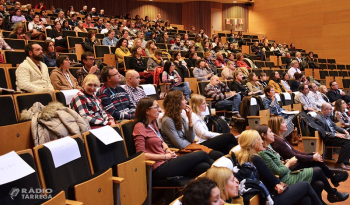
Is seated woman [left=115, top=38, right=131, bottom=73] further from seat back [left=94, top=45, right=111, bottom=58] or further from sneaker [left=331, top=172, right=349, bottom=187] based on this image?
sneaker [left=331, top=172, right=349, bottom=187]

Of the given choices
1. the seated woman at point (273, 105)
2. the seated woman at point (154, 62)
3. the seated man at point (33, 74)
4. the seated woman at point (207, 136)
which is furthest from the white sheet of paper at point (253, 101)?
the seated man at point (33, 74)

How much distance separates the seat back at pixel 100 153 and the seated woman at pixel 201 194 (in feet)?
1.83

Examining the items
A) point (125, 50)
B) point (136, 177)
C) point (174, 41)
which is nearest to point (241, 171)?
point (136, 177)

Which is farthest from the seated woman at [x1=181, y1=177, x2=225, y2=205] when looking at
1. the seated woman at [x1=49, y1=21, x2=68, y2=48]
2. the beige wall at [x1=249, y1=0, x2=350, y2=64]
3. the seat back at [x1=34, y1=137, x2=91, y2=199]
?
the beige wall at [x1=249, y1=0, x2=350, y2=64]

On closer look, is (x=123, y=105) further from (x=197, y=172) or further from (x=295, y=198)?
(x=295, y=198)

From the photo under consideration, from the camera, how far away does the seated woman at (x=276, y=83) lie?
5926mm

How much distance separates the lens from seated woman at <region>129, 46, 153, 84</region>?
5020 mm

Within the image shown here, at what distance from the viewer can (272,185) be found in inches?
89.8

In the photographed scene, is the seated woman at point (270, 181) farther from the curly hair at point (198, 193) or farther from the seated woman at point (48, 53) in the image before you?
the seated woman at point (48, 53)

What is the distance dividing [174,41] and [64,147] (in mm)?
6717

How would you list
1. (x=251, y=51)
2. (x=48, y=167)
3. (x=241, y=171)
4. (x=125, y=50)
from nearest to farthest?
1. (x=48, y=167)
2. (x=241, y=171)
3. (x=125, y=50)
4. (x=251, y=51)

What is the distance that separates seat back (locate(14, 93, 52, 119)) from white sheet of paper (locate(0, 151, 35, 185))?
3.76 ft

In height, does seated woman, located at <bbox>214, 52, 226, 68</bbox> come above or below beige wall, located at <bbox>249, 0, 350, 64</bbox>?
below

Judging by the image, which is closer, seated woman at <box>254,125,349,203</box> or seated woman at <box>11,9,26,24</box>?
seated woman at <box>254,125,349,203</box>
